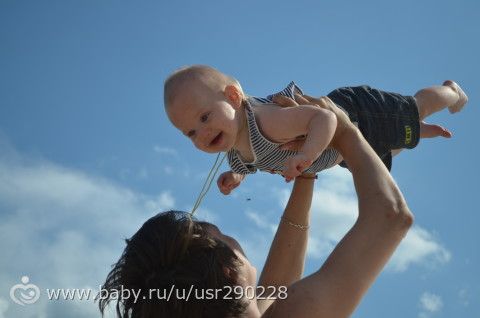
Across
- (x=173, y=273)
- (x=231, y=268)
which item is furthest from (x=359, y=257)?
(x=173, y=273)

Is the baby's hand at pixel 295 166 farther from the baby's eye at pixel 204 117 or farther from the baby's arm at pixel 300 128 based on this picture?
the baby's eye at pixel 204 117

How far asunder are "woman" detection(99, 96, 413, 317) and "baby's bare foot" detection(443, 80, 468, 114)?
2.80m

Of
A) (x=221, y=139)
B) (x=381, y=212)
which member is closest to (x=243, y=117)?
(x=221, y=139)

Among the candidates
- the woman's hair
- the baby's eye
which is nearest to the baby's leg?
the baby's eye

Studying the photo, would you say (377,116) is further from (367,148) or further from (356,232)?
(356,232)

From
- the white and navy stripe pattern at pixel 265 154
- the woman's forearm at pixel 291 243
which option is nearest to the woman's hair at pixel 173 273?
the woman's forearm at pixel 291 243

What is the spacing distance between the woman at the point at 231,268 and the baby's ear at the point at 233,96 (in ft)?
4.74

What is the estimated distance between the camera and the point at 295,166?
3.96 meters

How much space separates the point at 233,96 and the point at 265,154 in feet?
1.78

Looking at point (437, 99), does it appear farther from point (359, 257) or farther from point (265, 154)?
point (359, 257)

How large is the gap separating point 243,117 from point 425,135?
2.12 metres

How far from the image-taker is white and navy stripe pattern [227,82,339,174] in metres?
4.78

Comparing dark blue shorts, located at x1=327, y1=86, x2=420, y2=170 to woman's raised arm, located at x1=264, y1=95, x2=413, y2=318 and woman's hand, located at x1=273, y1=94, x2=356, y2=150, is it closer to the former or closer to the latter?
woman's hand, located at x1=273, y1=94, x2=356, y2=150

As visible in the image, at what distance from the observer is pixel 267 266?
4.68 metres
